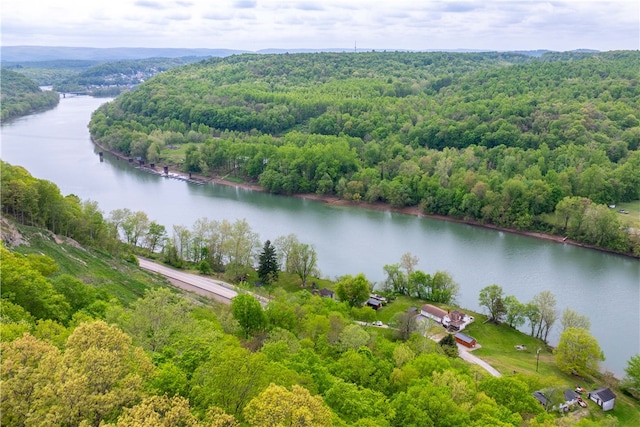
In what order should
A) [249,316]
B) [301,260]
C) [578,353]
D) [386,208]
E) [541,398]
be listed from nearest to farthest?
[541,398], [249,316], [578,353], [301,260], [386,208]

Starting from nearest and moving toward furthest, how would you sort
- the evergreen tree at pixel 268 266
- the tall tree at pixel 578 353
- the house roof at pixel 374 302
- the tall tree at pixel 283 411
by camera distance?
the tall tree at pixel 283 411 → the tall tree at pixel 578 353 → the house roof at pixel 374 302 → the evergreen tree at pixel 268 266

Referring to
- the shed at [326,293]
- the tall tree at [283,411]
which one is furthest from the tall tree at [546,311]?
the tall tree at [283,411]

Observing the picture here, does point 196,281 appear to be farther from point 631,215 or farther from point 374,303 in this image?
point 631,215

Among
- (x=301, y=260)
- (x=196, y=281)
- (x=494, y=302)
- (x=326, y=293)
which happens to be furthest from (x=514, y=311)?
(x=196, y=281)

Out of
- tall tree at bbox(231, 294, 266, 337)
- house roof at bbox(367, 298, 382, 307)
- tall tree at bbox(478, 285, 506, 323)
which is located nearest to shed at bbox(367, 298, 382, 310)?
house roof at bbox(367, 298, 382, 307)

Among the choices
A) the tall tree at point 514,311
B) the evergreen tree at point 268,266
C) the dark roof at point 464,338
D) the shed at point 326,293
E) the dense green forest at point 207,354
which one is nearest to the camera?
the dense green forest at point 207,354

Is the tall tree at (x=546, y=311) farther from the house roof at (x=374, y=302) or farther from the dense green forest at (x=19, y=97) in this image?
the dense green forest at (x=19, y=97)

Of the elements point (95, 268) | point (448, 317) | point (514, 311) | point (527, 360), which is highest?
point (95, 268)

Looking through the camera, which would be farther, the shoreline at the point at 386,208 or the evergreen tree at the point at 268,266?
the shoreline at the point at 386,208
